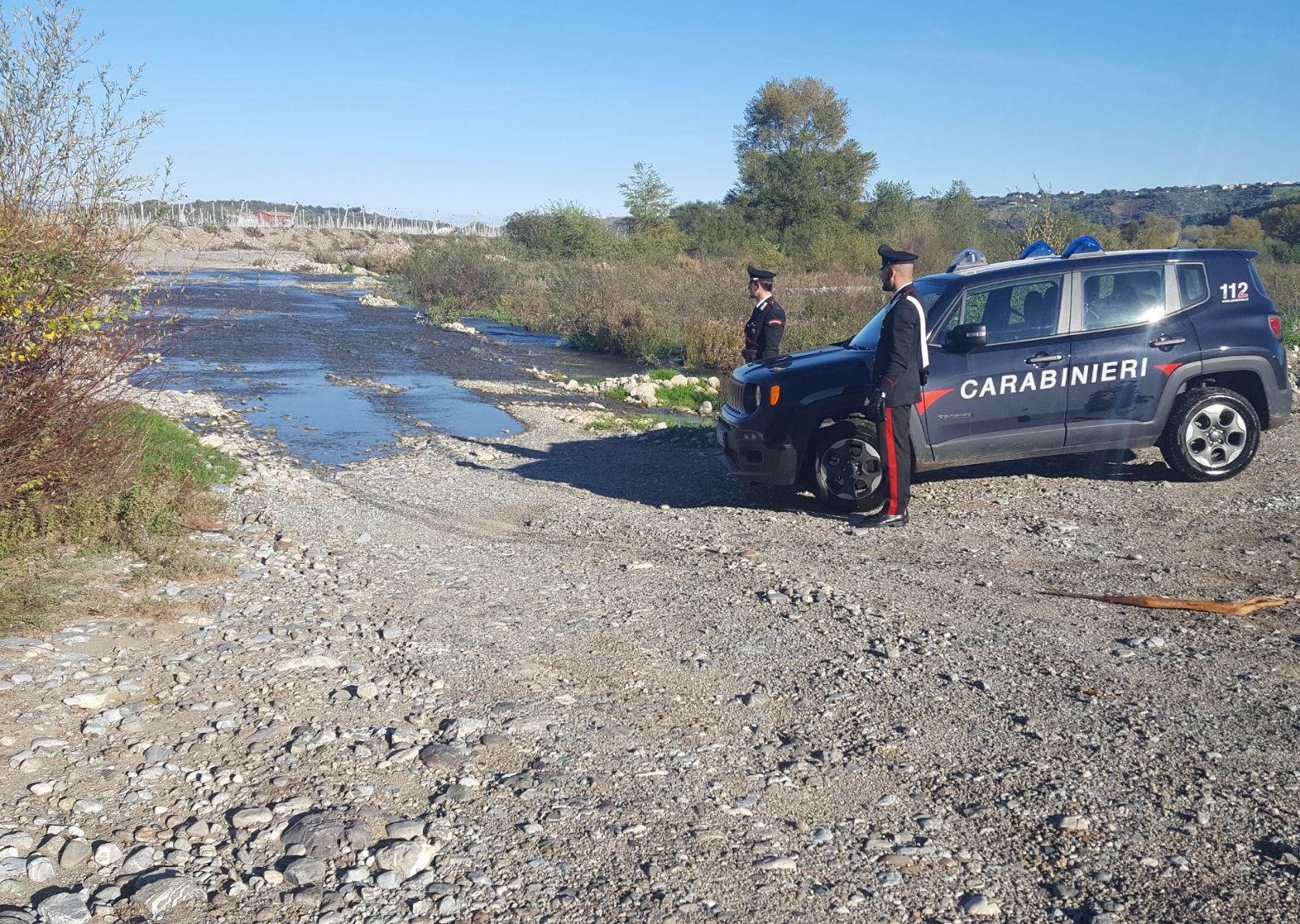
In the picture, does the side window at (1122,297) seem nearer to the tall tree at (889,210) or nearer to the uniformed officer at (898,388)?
the uniformed officer at (898,388)

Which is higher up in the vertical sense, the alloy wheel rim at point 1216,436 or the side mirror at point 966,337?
the side mirror at point 966,337

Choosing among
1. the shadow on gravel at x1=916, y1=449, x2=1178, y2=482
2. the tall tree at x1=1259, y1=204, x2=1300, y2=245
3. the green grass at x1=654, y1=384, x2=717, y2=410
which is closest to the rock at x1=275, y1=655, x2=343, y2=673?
the shadow on gravel at x1=916, y1=449, x2=1178, y2=482

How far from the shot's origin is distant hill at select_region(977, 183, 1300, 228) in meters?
43.7

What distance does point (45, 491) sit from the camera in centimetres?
724

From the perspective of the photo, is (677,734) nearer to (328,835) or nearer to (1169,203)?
(328,835)

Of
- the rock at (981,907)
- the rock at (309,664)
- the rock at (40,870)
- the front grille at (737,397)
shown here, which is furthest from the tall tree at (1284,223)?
the rock at (40,870)

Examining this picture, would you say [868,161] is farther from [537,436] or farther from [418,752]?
[418,752]

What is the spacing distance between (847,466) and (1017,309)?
2.06m

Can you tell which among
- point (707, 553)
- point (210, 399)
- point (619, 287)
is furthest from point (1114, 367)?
point (619, 287)

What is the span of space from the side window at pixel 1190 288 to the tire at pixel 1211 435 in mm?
785

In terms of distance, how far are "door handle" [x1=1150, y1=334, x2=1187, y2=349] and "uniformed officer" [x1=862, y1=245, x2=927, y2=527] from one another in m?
2.19

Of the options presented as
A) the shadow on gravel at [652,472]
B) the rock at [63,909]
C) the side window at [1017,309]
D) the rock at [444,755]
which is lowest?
the rock at [63,909]

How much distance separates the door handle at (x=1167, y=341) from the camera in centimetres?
918

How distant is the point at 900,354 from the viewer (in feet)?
27.8
